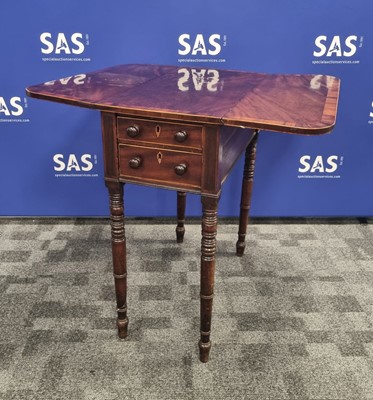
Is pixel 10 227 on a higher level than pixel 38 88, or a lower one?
lower

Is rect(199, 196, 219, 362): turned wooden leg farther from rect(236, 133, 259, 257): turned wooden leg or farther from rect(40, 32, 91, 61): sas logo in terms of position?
rect(40, 32, 91, 61): sas logo

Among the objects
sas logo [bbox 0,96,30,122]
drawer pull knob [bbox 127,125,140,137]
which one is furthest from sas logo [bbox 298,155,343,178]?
sas logo [bbox 0,96,30,122]

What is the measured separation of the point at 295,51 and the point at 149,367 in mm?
1727

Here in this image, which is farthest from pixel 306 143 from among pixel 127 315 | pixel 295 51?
pixel 127 315

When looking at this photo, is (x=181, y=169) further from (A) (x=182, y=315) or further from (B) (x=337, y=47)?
(B) (x=337, y=47)

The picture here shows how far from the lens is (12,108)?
2465mm

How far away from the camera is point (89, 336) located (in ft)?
5.88

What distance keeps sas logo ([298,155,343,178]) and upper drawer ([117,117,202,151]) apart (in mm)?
1408

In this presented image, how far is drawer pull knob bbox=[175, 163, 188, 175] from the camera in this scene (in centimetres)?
138

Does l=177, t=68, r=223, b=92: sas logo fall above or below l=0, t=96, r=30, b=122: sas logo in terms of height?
above

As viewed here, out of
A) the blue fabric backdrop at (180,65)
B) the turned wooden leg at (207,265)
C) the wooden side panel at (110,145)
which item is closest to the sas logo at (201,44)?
the blue fabric backdrop at (180,65)

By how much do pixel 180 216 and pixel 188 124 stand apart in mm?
1129

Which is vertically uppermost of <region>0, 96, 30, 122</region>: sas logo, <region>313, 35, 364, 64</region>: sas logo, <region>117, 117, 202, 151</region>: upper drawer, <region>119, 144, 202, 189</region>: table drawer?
<region>313, 35, 364, 64</region>: sas logo

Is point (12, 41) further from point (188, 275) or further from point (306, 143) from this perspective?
point (306, 143)
